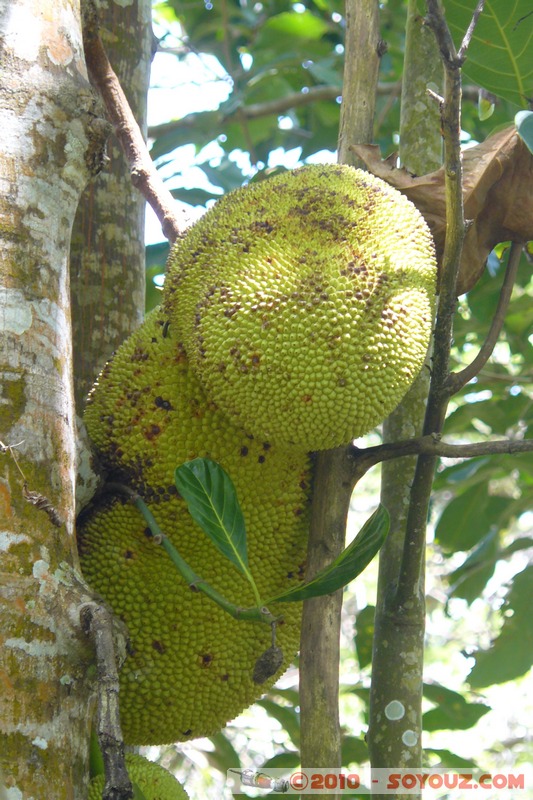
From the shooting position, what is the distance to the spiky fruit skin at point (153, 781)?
41.4 inches

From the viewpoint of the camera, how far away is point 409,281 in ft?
3.56

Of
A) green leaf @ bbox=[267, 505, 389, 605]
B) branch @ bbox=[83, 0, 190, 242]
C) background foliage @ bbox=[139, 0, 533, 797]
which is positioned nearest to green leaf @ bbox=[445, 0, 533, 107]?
background foliage @ bbox=[139, 0, 533, 797]

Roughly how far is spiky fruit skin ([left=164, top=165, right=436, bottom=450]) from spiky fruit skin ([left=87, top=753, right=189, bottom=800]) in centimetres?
45

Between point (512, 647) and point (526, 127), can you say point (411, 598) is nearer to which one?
point (526, 127)

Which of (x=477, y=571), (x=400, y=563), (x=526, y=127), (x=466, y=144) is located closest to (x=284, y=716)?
(x=477, y=571)

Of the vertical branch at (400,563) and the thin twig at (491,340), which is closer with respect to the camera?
the thin twig at (491,340)

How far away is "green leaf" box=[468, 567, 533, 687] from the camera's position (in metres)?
1.90

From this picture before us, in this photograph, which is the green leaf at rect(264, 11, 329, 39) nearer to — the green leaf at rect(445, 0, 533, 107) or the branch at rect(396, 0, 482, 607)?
the green leaf at rect(445, 0, 533, 107)

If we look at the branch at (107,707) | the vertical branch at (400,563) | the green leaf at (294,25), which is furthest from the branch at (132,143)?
the green leaf at (294,25)

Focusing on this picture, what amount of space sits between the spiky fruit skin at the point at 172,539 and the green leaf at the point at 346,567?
204 mm

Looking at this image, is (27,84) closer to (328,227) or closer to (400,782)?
(328,227)

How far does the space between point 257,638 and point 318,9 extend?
248 cm

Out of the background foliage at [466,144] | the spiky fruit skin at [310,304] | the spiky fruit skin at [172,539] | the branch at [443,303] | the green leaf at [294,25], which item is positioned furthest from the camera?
the green leaf at [294,25]

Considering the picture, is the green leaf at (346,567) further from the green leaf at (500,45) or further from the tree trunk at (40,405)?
the green leaf at (500,45)
